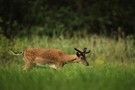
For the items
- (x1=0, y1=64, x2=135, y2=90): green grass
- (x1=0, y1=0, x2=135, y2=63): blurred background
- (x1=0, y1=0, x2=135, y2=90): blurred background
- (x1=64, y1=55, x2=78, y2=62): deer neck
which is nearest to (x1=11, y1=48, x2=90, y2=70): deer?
(x1=64, y1=55, x2=78, y2=62): deer neck

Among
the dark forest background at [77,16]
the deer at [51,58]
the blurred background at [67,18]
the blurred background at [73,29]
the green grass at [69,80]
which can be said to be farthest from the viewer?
the dark forest background at [77,16]

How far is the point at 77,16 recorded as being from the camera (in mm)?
27391

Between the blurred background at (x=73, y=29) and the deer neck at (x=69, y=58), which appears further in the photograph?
the blurred background at (x=73, y=29)

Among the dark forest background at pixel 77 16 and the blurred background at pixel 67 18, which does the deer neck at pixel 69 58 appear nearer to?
the blurred background at pixel 67 18

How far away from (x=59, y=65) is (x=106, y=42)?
19.8 ft

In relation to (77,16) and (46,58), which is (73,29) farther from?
(46,58)

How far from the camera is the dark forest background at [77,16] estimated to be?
25780 mm

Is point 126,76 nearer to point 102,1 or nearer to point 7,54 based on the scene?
point 7,54

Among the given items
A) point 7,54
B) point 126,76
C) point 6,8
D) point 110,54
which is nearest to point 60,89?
point 126,76

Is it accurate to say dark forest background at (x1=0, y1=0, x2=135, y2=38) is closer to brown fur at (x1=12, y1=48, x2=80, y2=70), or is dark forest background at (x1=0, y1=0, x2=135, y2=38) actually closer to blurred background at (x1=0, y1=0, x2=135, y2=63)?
blurred background at (x1=0, y1=0, x2=135, y2=63)

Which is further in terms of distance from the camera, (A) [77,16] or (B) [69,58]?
(A) [77,16]

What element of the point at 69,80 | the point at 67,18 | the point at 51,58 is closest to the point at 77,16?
the point at 67,18

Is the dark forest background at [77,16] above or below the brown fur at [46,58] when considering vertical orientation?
above

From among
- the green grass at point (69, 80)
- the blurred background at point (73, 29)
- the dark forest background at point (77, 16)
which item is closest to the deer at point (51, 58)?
the blurred background at point (73, 29)
